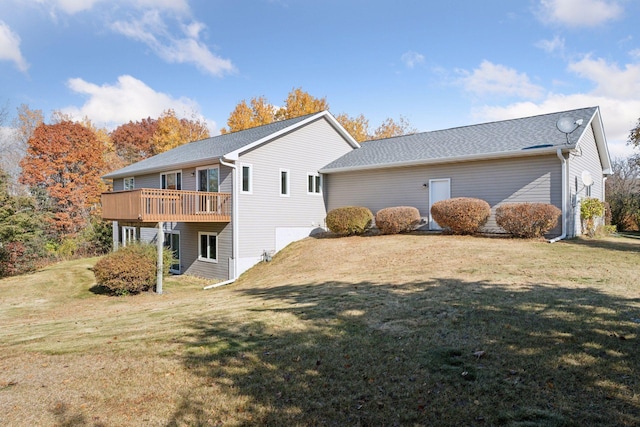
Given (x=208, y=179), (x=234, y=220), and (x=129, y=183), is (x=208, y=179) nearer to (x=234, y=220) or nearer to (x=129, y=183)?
(x=234, y=220)

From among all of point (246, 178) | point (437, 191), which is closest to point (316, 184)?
point (246, 178)

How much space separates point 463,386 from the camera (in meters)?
3.70

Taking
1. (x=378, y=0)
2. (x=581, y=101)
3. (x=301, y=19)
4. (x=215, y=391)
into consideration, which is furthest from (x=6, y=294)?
(x=581, y=101)

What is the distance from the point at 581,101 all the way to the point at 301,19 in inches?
1078

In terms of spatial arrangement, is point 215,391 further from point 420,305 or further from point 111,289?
point 111,289

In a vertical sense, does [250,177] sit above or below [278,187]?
above

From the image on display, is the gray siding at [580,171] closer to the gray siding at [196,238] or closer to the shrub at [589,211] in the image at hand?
the shrub at [589,211]

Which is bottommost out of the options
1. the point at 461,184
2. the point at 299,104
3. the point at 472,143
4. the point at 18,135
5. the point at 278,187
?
the point at 461,184

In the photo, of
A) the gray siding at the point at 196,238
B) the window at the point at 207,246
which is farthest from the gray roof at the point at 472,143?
the window at the point at 207,246

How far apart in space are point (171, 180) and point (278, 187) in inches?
228

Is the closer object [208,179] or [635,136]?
[208,179]

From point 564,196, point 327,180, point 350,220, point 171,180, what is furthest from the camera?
point 327,180

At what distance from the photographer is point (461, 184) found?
1571 cm

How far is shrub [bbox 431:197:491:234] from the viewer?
555 inches
